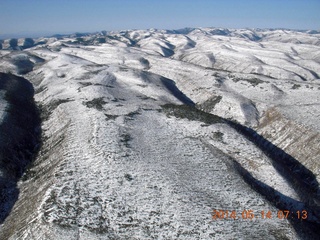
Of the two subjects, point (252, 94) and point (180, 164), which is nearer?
point (180, 164)

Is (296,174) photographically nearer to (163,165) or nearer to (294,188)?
(294,188)

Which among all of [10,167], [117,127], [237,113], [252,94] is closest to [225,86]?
[252,94]

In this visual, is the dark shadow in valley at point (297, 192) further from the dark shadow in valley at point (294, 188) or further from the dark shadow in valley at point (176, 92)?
the dark shadow in valley at point (176, 92)

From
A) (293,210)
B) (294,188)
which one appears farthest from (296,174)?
(293,210)

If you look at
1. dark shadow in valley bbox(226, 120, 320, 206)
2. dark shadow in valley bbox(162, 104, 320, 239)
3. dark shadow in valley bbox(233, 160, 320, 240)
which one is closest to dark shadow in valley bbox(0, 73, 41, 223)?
dark shadow in valley bbox(162, 104, 320, 239)

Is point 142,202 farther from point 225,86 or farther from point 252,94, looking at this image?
point 225,86

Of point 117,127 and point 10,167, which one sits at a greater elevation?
point 117,127

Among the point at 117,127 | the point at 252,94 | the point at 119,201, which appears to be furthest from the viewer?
the point at 252,94

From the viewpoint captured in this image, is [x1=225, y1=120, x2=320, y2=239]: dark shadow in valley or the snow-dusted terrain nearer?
the snow-dusted terrain

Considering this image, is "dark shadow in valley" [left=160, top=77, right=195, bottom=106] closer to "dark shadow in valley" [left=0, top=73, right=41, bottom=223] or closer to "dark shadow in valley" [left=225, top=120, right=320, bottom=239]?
"dark shadow in valley" [left=225, top=120, right=320, bottom=239]
